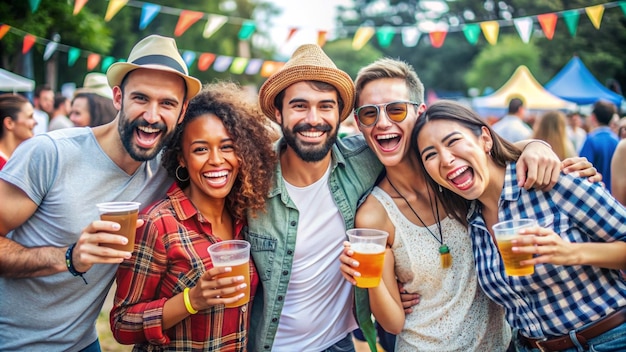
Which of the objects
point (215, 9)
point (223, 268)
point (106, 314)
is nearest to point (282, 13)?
point (215, 9)

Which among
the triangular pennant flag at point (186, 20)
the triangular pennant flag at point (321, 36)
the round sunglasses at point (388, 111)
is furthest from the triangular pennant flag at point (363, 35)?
the round sunglasses at point (388, 111)

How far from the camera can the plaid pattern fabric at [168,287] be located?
2.36 meters

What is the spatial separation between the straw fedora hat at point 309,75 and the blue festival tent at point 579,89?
13738mm

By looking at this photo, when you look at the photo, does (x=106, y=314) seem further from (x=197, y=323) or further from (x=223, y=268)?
Result: (x=223, y=268)

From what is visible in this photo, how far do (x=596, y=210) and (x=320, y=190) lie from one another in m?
1.68

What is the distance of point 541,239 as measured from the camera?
2.11 meters

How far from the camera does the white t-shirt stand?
9.72 ft

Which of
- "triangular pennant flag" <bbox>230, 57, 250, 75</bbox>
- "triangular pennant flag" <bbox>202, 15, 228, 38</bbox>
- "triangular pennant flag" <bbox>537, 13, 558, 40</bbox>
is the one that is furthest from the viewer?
"triangular pennant flag" <bbox>230, 57, 250, 75</bbox>

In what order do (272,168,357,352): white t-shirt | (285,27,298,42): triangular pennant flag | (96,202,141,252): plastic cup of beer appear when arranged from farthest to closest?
(285,27,298,42): triangular pennant flag → (272,168,357,352): white t-shirt → (96,202,141,252): plastic cup of beer

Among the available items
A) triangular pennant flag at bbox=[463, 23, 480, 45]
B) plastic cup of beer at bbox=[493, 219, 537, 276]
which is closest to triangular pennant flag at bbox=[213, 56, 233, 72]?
triangular pennant flag at bbox=[463, 23, 480, 45]

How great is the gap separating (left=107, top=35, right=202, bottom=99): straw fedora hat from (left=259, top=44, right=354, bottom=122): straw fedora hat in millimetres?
539

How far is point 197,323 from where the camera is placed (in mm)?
2467

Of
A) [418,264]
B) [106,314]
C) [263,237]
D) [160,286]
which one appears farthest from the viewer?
[106,314]

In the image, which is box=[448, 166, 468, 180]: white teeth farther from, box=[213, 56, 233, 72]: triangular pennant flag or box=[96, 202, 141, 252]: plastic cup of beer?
box=[213, 56, 233, 72]: triangular pennant flag
